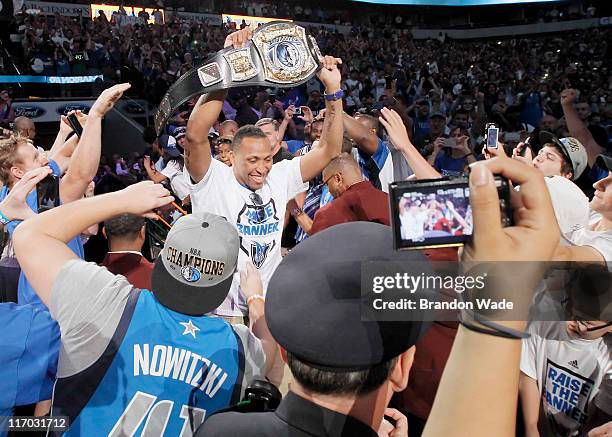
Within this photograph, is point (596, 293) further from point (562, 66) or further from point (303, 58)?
point (562, 66)

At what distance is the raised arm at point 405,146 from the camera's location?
213cm

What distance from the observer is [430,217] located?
781 mm

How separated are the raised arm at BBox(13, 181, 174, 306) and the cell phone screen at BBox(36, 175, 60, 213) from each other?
1.18 m

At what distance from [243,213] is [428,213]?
234cm

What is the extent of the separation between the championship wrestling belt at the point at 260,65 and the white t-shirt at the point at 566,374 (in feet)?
5.55

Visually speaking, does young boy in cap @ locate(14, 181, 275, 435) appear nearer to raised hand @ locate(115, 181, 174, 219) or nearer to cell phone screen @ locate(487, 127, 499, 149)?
raised hand @ locate(115, 181, 174, 219)

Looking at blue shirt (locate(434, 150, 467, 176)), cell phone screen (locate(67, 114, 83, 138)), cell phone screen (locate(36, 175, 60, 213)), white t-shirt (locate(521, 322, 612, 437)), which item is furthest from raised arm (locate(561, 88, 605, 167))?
cell phone screen (locate(36, 175, 60, 213))

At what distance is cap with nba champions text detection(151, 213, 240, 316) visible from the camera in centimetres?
145

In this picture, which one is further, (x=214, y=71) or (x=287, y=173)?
(x=287, y=173)

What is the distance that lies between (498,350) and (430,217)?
0.70ft

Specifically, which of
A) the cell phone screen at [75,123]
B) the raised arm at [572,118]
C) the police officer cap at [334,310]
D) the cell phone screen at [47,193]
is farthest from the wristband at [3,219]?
the raised arm at [572,118]

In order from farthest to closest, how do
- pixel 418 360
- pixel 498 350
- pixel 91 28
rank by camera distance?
pixel 91 28 < pixel 418 360 < pixel 498 350

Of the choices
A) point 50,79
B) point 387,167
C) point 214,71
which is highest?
point 214,71

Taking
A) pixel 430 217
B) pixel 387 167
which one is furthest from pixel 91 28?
pixel 430 217
